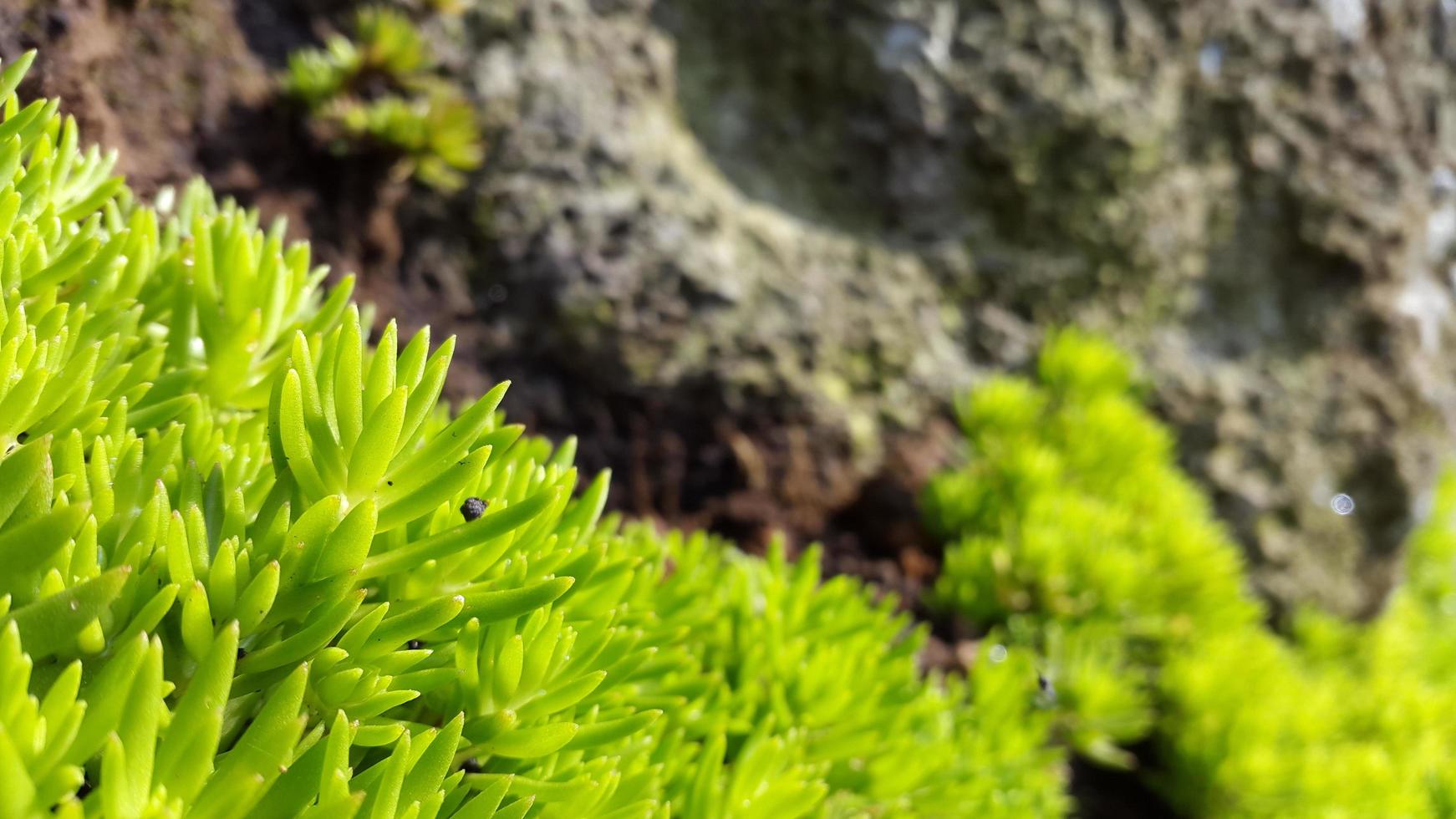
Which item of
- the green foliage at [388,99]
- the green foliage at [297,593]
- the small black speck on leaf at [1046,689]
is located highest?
the green foliage at [388,99]

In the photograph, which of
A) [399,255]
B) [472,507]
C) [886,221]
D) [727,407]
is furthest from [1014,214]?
[472,507]

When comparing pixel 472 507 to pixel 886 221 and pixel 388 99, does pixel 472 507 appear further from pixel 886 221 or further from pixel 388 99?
pixel 886 221

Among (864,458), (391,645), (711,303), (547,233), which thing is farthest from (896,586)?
(391,645)

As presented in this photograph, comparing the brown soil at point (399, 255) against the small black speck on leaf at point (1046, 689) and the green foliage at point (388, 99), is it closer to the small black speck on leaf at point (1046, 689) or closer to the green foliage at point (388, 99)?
the green foliage at point (388, 99)

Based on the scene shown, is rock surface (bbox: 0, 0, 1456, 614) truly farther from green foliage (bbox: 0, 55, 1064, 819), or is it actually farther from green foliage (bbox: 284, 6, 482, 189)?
green foliage (bbox: 0, 55, 1064, 819)

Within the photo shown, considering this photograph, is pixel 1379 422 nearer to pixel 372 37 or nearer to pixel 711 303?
pixel 711 303

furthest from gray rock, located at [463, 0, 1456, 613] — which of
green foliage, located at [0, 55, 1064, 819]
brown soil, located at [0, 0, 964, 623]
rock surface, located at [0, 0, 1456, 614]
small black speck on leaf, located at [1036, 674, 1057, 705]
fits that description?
green foliage, located at [0, 55, 1064, 819]

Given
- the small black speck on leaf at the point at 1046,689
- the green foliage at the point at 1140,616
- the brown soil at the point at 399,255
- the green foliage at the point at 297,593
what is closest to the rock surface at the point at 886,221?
the brown soil at the point at 399,255
